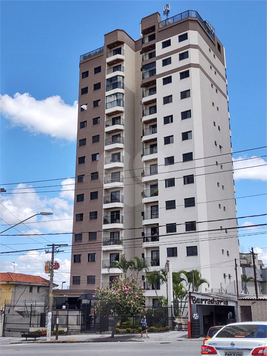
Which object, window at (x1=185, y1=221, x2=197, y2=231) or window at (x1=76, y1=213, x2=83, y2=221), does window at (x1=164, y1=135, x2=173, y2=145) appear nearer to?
window at (x1=185, y1=221, x2=197, y2=231)

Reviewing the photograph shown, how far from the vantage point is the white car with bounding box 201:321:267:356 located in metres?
8.81

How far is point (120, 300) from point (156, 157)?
26.8 m

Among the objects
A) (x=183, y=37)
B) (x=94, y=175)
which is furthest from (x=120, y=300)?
(x=183, y=37)

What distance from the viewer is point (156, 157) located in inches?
2073

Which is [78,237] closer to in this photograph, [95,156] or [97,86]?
[95,156]

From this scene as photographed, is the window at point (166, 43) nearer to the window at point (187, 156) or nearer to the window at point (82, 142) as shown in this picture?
the window at point (187, 156)

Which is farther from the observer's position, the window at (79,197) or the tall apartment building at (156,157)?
A: the window at (79,197)

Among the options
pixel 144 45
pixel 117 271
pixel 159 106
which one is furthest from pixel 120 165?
pixel 144 45

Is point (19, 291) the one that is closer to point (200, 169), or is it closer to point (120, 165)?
point (120, 165)

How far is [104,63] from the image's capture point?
60969 millimetres

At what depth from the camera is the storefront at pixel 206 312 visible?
91.1 feet

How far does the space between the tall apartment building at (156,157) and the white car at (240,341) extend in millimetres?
35607

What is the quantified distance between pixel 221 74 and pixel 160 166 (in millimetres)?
20150

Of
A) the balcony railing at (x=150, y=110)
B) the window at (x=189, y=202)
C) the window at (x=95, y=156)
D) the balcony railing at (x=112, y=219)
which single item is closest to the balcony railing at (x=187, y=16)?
the balcony railing at (x=150, y=110)
